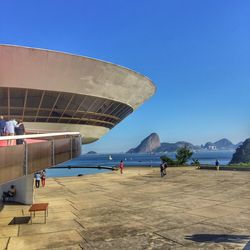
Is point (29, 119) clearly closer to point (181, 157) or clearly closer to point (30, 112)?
point (30, 112)

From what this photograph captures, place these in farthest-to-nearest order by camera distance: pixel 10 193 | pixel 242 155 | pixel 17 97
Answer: pixel 242 155, pixel 17 97, pixel 10 193

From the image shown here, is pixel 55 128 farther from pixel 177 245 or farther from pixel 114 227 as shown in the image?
pixel 177 245

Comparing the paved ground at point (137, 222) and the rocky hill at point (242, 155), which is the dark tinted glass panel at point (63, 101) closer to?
the paved ground at point (137, 222)

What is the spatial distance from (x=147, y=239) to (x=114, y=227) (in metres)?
2.19

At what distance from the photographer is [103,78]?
25.8 metres

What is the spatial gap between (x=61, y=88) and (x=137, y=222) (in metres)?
12.9

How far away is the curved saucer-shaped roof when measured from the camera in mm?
21844

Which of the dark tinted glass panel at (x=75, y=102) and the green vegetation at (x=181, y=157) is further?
the green vegetation at (x=181, y=157)

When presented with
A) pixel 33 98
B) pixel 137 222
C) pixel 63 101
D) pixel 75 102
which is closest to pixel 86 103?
pixel 75 102

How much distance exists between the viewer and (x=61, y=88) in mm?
24172

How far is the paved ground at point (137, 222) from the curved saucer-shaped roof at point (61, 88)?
238 inches

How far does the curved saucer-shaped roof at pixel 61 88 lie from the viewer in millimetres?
21844

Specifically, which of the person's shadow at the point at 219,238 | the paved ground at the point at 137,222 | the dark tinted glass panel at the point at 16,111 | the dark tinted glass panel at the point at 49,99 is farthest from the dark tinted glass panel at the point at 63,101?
the person's shadow at the point at 219,238

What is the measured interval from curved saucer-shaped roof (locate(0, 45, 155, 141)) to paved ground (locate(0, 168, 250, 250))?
19.8 ft
